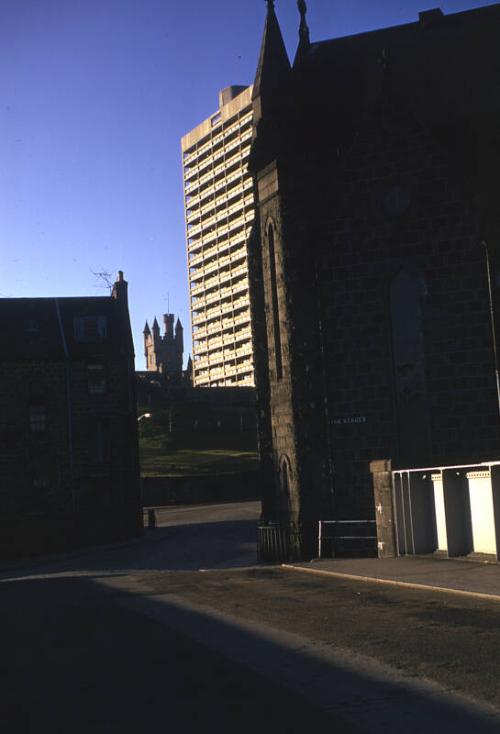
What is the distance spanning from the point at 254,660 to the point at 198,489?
64.1m

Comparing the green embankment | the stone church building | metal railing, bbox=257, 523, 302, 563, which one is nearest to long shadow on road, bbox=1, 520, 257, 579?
metal railing, bbox=257, 523, 302, 563

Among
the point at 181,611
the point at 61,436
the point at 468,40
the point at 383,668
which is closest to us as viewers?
the point at 383,668

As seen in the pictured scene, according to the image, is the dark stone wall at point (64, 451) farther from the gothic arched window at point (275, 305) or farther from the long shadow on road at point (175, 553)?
the gothic arched window at point (275, 305)

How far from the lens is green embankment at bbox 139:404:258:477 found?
8400cm

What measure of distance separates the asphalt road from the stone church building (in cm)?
1109

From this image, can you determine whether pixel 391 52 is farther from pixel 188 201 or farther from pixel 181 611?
pixel 188 201

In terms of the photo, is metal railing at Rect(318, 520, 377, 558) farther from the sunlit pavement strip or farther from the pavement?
the sunlit pavement strip

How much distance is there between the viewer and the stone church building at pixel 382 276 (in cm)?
2838

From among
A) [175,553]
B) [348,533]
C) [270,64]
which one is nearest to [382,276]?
[348,533]

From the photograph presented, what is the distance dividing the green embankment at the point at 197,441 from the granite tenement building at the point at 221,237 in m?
21.9

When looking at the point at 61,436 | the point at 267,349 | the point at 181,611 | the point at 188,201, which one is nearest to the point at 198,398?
the point at 188,201

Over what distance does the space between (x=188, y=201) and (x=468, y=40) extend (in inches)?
4856

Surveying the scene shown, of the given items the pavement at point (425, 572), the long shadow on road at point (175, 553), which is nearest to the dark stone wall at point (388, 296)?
the long shadow on road at point (175, 553)

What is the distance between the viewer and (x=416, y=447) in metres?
28.4
